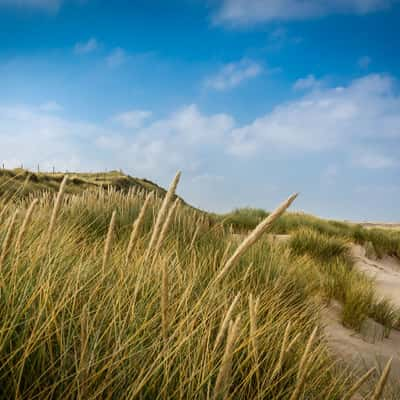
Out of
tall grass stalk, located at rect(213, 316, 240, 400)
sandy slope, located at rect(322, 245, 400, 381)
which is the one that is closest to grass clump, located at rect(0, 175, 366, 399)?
tall grass stalk, located at rect(213, 316, 240, 400)

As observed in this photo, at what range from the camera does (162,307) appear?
43.0 inches

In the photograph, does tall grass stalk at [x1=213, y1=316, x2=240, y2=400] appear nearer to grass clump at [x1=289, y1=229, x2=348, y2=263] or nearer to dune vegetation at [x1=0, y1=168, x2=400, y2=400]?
dune vegetation at [x1=0, y1=168, x2=400, y2=400]

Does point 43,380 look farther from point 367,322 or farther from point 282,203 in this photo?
point 367,322

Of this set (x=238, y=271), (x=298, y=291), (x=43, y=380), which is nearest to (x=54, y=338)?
(x=43, y=380)

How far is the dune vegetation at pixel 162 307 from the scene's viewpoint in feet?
3.51

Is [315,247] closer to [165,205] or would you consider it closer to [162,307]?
[165,205]

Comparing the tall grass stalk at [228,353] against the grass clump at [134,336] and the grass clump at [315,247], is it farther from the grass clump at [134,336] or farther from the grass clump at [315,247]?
the grass clump at [315,247]

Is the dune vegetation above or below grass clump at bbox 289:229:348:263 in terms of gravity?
below

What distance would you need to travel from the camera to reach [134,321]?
129 centimetres

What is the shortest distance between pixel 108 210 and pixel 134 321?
353 centimetres

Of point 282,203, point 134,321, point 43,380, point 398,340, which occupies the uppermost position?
point 282,203

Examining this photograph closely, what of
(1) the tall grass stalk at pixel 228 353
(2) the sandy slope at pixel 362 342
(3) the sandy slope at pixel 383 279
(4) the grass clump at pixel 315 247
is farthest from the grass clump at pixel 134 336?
(4) the grass clump at pixel 315 247

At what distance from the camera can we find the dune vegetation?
107 cm

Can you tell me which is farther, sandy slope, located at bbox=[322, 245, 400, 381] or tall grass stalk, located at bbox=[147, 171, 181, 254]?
sandy slope, located at bbox=[322, 245, 400, 381]
